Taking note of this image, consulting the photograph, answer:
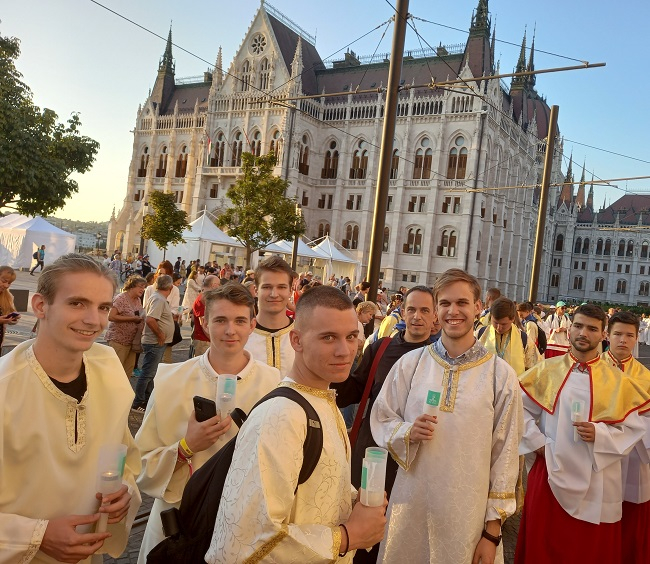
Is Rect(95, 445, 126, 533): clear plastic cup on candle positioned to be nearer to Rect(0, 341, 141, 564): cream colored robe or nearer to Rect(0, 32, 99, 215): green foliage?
Rect(0, 341, 141, 564): cream colored robe

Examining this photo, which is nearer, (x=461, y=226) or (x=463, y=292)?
(x=463, y=292)

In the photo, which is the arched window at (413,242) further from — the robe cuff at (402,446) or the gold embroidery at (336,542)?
the gold embroidery at (336,542)

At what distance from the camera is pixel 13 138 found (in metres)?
16.3

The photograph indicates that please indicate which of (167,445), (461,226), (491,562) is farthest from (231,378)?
(461,226)

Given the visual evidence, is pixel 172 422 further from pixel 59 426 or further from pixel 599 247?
pixel 599 247

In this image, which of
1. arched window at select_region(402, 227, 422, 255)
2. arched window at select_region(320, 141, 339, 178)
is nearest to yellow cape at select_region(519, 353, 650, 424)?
arched window at select_region(402, 227, 422, 255)

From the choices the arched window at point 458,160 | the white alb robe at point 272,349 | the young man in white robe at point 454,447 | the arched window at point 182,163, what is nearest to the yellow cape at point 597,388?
the young man in white robe at point 454,447

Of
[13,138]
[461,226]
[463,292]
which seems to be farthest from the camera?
[461,226]

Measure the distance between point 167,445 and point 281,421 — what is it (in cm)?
129

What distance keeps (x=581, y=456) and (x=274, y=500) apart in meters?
2.75

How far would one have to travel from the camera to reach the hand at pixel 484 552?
278cm

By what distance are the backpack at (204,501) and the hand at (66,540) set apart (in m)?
0.28

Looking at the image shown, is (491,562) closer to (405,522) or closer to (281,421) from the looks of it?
(405,522)

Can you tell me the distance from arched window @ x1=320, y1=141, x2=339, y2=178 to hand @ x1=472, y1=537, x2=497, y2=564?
4769cm
